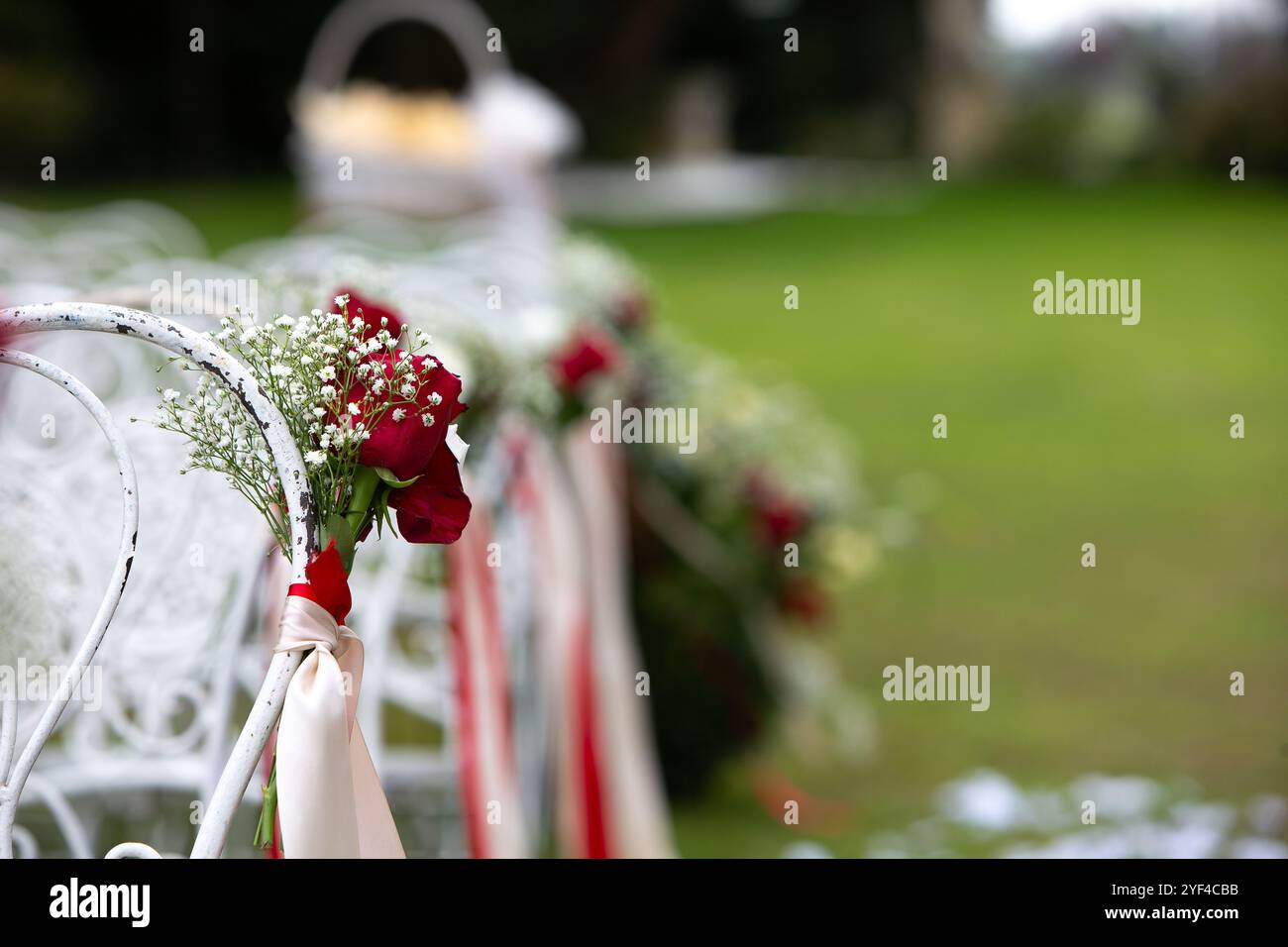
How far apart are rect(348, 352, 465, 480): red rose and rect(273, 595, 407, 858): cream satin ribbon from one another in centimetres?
13

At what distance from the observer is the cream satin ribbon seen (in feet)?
3.63

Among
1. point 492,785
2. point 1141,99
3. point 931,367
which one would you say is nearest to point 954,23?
point 1141,99

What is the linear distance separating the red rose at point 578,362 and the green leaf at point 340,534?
1.93 meters

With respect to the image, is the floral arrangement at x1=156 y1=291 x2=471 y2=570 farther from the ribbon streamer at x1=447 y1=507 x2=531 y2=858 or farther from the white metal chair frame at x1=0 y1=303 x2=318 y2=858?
the ribbon streamer at x1=447 y1=507 x2=531 y2=858

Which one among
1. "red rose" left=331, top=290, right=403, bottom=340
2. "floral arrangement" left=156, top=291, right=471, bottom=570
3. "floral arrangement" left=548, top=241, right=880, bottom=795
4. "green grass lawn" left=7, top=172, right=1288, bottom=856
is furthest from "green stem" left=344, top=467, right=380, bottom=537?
"green grass lawn" left=7, top=172, right=1288, bottom=856

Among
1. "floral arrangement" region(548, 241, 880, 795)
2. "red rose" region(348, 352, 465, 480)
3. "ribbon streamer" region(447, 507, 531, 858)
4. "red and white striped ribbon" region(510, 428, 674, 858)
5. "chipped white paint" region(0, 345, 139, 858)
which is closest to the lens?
"red rose" region(348, 352, 465, 480)

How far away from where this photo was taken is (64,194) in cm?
1705

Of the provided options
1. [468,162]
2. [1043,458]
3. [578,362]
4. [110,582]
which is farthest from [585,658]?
[1043,458]

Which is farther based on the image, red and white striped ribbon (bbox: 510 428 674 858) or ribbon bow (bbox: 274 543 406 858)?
red and white striped ribbon (bbox: 510 428 674 858)

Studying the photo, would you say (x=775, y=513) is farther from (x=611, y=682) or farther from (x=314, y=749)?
(x=314, y=749)

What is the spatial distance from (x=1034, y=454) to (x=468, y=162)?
18.9ft

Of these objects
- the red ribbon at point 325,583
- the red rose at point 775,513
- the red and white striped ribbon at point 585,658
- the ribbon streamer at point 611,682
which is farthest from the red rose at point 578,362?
the red ribbon at point 325,583

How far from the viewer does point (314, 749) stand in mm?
1108

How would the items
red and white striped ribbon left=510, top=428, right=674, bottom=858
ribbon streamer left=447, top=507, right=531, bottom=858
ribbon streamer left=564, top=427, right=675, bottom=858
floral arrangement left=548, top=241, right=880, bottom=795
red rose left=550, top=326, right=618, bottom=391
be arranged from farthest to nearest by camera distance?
floral arrangement left=548, top=241, right=880, bottom=795 < ribbon streamer left=564, top=427, right=675, bottom=858 < red and white striped ribbon left=510, top=428, right=674, bottom=858 < red rose left=550, top=326, right=618, bottom=391 < ribbon streamer left=447, top=507, right=531, bottom=858
